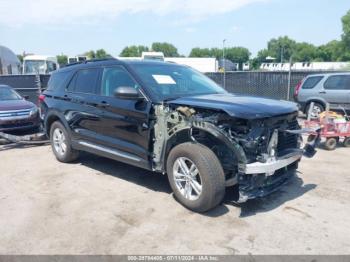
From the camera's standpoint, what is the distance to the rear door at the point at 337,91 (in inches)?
419

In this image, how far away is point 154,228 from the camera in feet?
12.8

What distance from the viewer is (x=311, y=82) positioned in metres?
11.7

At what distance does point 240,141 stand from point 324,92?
8542 millimetres

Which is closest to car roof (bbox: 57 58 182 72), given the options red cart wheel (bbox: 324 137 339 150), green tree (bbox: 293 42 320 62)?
red cart wheel (bbox: 324 137 339 150)

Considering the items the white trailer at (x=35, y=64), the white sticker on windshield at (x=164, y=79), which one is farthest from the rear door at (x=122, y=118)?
the white trailer at (x=35, y=64)

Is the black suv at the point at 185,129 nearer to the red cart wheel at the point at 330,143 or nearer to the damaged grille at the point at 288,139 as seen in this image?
the damaged grille at the point at 288,139

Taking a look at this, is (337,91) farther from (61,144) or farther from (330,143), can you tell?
(61,144)

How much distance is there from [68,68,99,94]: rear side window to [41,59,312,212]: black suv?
0.02 m

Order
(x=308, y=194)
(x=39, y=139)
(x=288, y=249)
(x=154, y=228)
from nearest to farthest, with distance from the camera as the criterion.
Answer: (x=288, y=249), (x=154, y=228), (x=308, y=194), (x=39, y=139)

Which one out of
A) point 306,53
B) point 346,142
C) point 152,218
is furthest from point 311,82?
point 306,53

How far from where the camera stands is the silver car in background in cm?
1070

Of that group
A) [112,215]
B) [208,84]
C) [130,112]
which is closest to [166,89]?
[130,112]

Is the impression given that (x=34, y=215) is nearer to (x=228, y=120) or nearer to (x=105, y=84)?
(x=105, y=84)

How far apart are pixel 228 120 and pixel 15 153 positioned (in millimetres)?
5875
